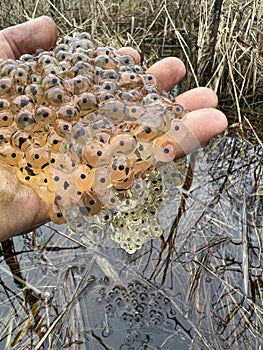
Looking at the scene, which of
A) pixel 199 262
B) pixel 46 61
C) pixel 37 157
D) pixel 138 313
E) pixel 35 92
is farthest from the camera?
pixel 199 262

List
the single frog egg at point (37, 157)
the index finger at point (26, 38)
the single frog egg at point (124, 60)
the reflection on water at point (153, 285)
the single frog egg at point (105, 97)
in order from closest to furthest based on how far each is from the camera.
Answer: the single frog egg at point (37, 157)
the single frog egg at point (105, 97)
the single frog egg at point (124, 60)
the reflection on water at point (153, 285)
the index finger at point (26, 38)

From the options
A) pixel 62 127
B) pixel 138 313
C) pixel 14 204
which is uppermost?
pixel 62 127

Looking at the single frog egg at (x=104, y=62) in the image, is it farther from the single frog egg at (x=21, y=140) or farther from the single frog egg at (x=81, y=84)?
the single frog egg at (x=21, y=140)

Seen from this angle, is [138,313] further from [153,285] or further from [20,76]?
[20,76]

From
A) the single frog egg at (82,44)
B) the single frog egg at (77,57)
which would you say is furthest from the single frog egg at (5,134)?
the single frog egg at (82,44)

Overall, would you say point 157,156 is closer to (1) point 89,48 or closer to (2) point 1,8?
(1) point 89,48

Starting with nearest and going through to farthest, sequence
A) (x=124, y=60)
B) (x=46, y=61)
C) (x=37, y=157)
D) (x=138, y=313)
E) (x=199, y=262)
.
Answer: (x=37, y=157) → (x=46, y=61) → (x=124, y=60) → (x=138, y=313) → (x=199, y=262)

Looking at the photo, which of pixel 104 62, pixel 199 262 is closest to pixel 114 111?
pixel 104 62
